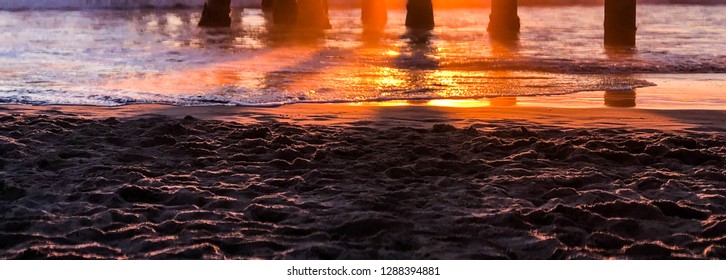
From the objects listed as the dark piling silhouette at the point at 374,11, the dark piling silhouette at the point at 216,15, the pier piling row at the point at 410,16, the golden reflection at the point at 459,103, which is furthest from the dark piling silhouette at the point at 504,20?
the golden reflection at the point at 459,103

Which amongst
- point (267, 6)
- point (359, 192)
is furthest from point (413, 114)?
point (267, 6)

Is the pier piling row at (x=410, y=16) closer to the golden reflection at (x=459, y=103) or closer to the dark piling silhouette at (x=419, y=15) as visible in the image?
the dark piling silhouette at (x=419, y=15)

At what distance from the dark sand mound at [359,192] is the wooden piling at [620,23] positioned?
446 inches

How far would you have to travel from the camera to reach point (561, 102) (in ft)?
27.1

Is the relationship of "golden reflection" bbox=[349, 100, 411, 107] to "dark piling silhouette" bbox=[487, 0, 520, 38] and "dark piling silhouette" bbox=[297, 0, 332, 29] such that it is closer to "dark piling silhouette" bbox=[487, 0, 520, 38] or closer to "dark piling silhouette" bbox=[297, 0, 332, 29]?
"dark piling silhouette" bbox=[487, 0, 520, 38]

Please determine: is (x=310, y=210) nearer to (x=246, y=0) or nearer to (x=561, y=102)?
(x=561, y=102)

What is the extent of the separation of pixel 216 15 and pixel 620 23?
1259cm

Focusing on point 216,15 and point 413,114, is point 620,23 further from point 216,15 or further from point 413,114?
point 216,15

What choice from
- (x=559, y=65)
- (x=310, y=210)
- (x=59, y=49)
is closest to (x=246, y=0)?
(x=59, y=49)

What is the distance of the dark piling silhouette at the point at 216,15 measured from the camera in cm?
2595

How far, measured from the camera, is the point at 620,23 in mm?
17203

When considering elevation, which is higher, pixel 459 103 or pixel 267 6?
pixel 459 103

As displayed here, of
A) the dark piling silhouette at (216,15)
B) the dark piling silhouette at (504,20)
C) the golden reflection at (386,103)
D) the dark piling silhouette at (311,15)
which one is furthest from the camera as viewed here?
the dark piling silhouette at (311,15)
